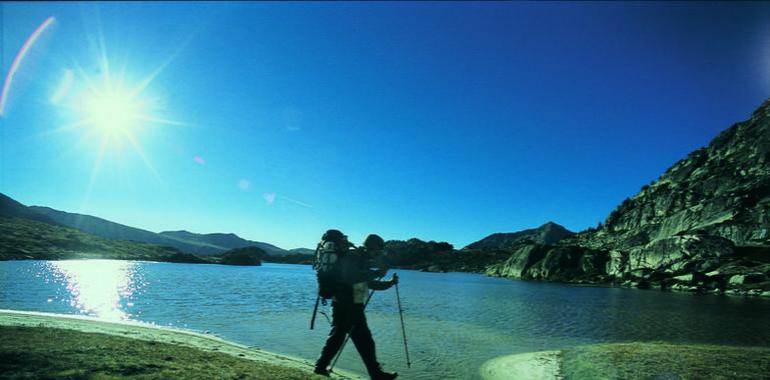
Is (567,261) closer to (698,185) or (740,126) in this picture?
(698,185)

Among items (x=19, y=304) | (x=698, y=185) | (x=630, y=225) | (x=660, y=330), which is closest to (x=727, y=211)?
(x=698, y=185)

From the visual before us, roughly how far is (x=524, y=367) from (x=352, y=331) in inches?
400

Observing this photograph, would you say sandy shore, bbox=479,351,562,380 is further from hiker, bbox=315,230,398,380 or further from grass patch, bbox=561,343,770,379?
hiker, bbox=315,230,398,380

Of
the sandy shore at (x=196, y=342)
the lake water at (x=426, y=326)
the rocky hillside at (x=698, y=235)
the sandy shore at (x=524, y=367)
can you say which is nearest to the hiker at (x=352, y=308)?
the sandy shore at (x=196, y=342)

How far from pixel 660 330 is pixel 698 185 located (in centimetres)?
16333

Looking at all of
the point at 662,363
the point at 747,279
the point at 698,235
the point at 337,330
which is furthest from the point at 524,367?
the point at 698,235

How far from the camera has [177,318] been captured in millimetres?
26016

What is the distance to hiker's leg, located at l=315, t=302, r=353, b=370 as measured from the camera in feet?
33.6

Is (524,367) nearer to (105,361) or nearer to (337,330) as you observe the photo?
(337,330)

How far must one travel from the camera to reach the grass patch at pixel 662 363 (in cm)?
1361

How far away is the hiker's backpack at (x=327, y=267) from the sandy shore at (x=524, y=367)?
348 inches

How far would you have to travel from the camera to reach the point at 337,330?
10.4 m

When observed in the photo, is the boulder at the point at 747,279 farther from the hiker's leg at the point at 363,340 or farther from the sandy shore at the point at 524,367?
the hiker's leg at the point at 363,340

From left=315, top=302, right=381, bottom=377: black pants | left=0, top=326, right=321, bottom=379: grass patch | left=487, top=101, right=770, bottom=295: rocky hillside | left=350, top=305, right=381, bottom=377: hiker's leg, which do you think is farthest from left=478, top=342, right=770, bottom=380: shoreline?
left=487, top=101, right=770, bottom=295: rocky hillside
